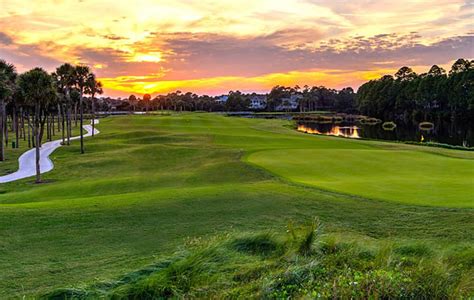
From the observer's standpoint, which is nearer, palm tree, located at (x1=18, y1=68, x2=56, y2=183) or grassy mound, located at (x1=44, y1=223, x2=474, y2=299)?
grassy mound, located at (x1=44, y1=223, x2=474, y2=299)

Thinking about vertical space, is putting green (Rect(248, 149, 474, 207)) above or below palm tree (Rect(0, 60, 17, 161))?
below

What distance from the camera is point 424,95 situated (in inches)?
4471

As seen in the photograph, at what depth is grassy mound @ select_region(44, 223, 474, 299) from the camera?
614 centimetres

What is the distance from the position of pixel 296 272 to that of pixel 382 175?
14.6m

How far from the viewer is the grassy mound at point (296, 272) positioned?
6.14 metres

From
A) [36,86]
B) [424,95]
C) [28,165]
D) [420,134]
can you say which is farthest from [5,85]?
[424,95]

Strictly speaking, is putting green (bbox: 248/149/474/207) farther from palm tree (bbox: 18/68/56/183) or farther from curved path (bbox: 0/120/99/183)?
curved path (bbox: 0/120/99/183)

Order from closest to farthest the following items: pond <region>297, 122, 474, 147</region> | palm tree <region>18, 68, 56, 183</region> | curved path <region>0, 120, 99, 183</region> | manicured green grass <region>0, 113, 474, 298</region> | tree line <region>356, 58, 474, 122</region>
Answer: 1. manicured green grass <region>0, 113, 474, 298</region>
2. palm tree <region>18, 68, 56, 183</region>
3. curved path <region>0, 120, 99, 183</region>
4. pond <region>297, 122, 474, 147</region>
5. tree line <region>356, 58, 474, 122</region>

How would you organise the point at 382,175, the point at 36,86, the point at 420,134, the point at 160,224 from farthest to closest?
the point at 420,134, the point at 36,86, the point at 382,175, the point at 160,224

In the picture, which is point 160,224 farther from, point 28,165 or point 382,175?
point 28,165

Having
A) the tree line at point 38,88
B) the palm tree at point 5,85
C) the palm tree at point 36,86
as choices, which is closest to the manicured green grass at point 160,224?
the tree line at point 38,88

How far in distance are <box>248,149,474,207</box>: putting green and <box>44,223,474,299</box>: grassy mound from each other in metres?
5.72

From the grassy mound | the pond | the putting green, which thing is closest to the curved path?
the putting green

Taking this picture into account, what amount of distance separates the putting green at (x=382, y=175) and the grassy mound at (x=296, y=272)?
5.72 meters
